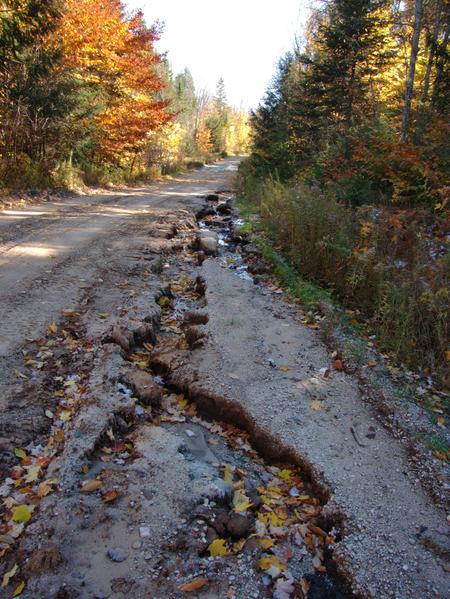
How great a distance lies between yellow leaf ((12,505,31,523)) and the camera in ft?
8.38

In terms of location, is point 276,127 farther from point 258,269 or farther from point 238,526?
point 238,526

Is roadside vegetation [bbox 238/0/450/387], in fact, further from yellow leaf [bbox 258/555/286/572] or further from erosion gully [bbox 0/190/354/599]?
yellow leaf [bbox 258/555/286/572]

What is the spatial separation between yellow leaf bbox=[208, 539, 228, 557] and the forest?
11.3 meters

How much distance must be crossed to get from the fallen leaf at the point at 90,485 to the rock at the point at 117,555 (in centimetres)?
47

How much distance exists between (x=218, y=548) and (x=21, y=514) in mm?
1226

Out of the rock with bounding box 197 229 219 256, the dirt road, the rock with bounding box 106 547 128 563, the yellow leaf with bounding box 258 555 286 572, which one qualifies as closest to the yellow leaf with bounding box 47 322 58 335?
the dirt road

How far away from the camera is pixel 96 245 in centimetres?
778

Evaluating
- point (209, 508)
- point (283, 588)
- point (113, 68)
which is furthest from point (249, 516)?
point (113, 68)

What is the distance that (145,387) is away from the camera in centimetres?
396

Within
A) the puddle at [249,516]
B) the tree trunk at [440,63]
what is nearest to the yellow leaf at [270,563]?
the puddle at [249,516]

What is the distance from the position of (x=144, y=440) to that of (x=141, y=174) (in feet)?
64.8

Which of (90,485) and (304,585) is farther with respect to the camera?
(90,485)

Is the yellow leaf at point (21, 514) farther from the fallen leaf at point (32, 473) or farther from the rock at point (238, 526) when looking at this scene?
the rock at point (238, 526)

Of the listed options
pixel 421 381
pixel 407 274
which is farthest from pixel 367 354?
pixel 407 274
